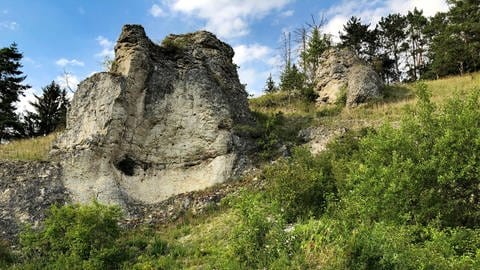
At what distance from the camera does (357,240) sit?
1120cm

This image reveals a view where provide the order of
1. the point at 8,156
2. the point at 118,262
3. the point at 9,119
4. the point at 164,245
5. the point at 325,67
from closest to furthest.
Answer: the point at 118,262 → the point at 164,245 → the point at 8,156 → the point at 9,119 → the point at 325,67

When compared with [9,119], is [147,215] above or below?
below

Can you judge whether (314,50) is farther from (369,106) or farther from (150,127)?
(150,127)

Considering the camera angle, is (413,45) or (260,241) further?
(413,45)

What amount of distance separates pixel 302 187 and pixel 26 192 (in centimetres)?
1203

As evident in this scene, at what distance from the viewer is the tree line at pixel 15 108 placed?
38531 millimetres

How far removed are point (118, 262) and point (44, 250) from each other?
11.7 feet

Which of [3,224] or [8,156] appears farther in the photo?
[8,156]

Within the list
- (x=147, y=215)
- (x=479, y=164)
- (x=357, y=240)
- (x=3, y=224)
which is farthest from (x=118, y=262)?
(x=479, y=164)

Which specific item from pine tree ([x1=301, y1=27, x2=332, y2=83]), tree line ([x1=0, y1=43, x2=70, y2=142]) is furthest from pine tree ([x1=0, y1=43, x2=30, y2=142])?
pine tree ([x1=301, y1=27, x2=332, y2=83])

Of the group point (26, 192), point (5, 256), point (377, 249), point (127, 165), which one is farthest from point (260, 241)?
point (127, 165)

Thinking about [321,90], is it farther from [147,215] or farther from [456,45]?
[147,215]

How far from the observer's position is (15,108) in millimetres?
Result: 39688

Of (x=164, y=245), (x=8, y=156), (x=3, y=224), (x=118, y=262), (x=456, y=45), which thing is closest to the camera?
(x=118, y=262)
